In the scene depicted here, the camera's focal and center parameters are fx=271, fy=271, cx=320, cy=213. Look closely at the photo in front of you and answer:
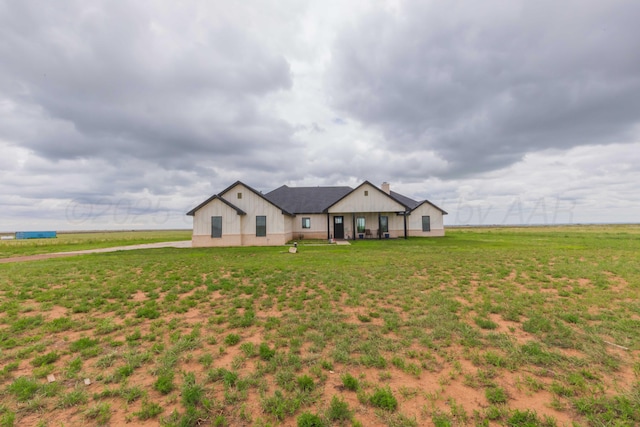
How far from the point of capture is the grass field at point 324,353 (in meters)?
3.20

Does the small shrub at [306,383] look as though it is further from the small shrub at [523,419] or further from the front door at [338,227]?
the front door at [338,227]

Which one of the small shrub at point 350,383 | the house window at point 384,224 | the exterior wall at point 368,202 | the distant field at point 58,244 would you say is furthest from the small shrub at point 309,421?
the house window at point 384,224

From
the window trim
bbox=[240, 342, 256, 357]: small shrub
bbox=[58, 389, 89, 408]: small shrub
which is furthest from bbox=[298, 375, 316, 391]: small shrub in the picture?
the window trim

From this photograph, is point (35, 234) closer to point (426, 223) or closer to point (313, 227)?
point (313, 227)

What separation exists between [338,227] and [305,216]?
12.7ft

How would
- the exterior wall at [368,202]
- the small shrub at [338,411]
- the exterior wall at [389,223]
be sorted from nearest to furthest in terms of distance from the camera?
the small shrub at [338,411] < the exterior wall at [368,202] < the exterior wall at [389,223]

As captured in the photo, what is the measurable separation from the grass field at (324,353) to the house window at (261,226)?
47.7ft

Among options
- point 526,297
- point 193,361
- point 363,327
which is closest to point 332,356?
point 363,327

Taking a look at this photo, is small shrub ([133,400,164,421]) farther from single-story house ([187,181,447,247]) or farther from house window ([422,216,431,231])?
house window ([422,216,431,231])

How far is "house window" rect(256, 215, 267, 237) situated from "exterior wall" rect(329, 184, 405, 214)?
7.36 metres

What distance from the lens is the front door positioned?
30.0 m

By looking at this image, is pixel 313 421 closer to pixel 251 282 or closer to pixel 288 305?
pixel 288 305

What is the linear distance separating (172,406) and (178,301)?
15.1 ft

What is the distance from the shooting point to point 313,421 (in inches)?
117
